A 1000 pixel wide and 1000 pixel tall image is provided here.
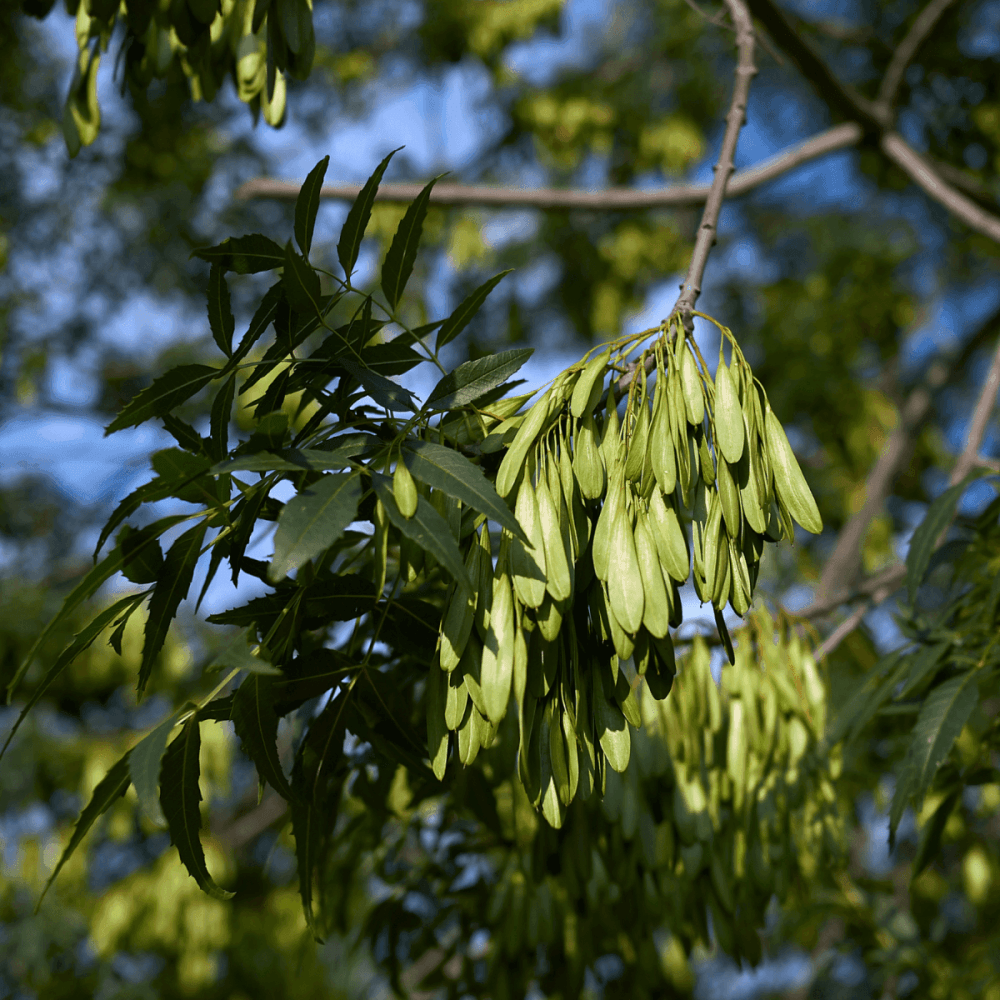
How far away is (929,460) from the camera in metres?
3.82

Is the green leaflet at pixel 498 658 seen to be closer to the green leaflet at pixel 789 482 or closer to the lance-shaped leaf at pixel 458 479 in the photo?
the lance-shaped leaf at pixel 458 479

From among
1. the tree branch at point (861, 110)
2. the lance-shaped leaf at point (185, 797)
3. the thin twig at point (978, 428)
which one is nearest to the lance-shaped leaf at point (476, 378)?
the lance-shaped leaf at point (185, 797)

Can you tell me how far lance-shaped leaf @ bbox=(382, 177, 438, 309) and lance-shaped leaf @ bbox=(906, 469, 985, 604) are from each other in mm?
811

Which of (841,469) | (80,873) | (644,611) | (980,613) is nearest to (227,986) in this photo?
(80,873)

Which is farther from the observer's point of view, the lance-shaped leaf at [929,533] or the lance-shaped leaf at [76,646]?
the lance-shaped leaf at [929,533]

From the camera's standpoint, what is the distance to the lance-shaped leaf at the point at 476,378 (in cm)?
80

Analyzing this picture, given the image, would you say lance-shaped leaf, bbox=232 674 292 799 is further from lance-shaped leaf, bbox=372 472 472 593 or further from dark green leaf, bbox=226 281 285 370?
dark green leaf, bbox=226 281 285 370

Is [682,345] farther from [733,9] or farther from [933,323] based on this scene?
[933,323]

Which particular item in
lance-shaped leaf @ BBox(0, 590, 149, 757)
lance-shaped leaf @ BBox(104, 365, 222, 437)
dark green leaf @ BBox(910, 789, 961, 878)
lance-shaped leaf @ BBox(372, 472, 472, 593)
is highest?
lance-shaped leaf @ BBox(104, 365, 222, 437)

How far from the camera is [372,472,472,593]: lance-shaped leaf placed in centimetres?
61

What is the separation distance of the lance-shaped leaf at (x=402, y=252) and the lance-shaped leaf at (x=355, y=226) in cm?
3

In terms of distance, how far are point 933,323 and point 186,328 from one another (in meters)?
4.28

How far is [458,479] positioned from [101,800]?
0.38 meters

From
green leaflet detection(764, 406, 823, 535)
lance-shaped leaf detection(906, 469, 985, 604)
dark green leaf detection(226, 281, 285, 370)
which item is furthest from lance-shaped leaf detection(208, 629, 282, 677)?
lance-shaped leaf detection(906, 469, 985, 604)
